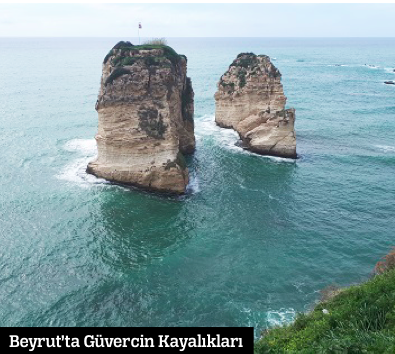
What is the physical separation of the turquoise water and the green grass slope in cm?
475

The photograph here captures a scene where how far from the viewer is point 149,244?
3222 centimetres

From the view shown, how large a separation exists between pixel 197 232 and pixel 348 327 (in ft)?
59.1

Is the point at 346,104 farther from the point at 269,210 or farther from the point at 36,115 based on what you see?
the point at 36,115

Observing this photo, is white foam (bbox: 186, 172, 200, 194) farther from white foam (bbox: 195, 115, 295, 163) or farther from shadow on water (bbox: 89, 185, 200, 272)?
white foam (bbox: 195, 115, 295, 163)

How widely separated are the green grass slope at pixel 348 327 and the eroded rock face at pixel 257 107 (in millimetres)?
32149

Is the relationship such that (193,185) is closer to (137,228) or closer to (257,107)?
(137,228)

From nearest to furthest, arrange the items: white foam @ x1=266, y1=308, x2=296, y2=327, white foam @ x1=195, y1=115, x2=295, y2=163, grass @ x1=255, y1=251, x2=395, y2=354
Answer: grass @ x1=255, y1=251, x2=395, y2=354 < white foam @ x1=266, y1=308, x2=296, y2=327 < white foam @ x1=195, y1=115, x2=295, y2=163

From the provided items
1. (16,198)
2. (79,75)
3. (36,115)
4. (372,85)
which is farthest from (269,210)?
(79,75)

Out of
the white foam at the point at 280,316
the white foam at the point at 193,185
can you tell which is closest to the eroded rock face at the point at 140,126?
the white foam at the point at 193,185

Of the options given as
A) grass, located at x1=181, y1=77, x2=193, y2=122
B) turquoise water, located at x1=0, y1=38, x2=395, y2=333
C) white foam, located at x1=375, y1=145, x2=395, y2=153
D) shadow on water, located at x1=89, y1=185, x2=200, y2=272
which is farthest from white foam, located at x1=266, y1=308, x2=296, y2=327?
white foam, located at x1=375, y1=145, x2=395, y2=153

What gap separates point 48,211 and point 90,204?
3.97 metres

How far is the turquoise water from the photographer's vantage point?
25.5 meters

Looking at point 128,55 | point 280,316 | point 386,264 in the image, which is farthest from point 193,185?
point 386,264

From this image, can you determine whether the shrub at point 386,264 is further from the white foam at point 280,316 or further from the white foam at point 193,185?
the white foam at point 193,185
